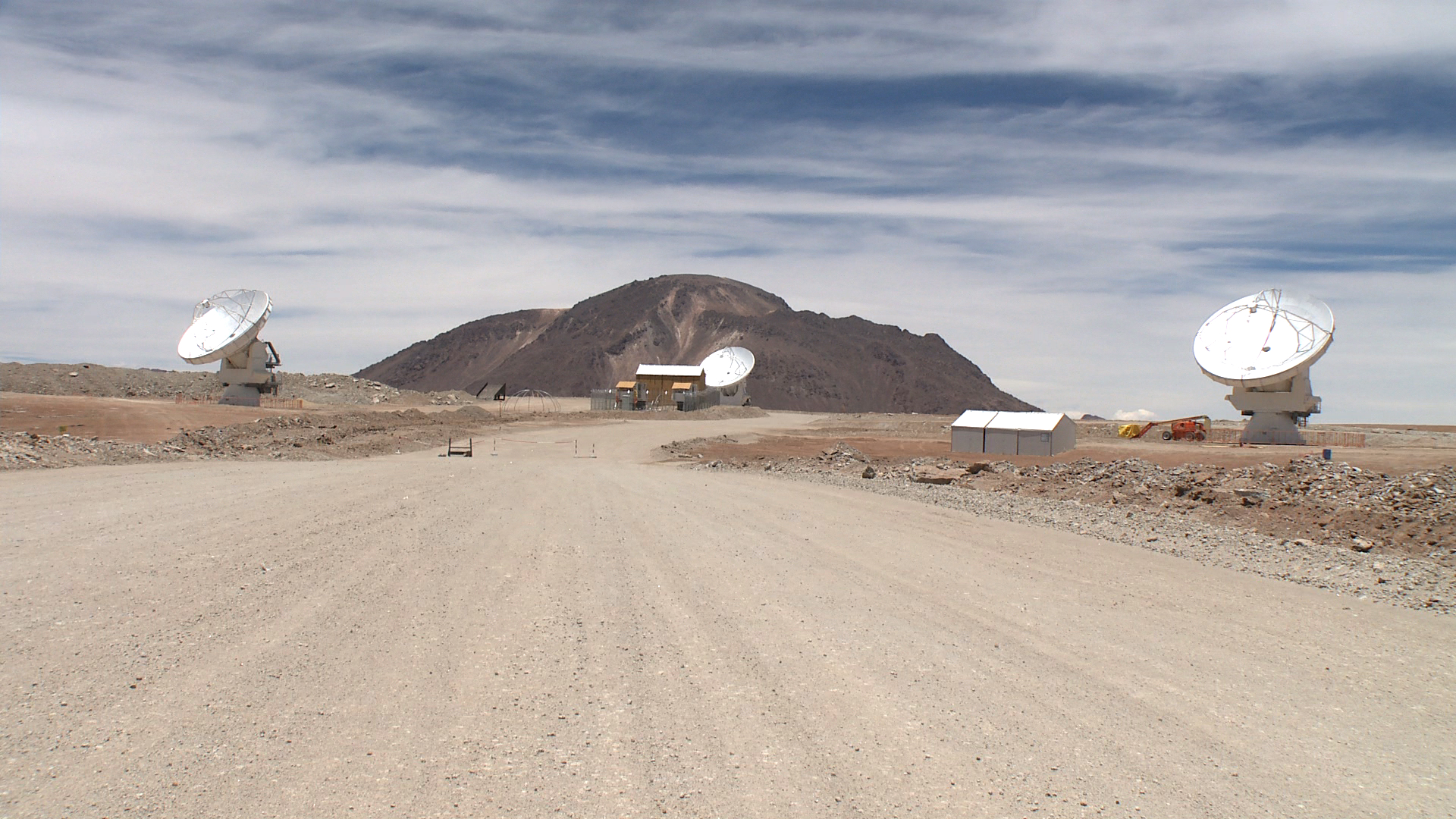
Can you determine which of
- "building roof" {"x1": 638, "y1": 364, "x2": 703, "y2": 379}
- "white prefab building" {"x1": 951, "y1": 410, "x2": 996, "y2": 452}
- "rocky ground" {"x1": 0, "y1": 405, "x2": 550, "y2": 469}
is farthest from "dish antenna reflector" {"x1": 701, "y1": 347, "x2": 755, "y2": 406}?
"white prefab building" {"x1": 951, "y1": 410, "x2": 996, "y2": 452}

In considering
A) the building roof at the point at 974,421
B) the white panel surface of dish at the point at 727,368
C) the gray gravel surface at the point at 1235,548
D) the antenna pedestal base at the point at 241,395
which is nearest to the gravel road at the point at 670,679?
the gray gravel surface at the point at 1235,548

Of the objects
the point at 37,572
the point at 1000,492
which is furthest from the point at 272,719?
the point at 1000,492

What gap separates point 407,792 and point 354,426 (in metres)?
37.6

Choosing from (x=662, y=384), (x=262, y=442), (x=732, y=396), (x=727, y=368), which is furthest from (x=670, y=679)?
(x=727, y=368)

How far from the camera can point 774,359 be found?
15825cm

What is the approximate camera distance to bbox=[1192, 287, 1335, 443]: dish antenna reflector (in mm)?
44938

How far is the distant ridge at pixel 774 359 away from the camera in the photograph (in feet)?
514

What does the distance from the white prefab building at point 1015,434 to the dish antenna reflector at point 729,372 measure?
53.0 metres

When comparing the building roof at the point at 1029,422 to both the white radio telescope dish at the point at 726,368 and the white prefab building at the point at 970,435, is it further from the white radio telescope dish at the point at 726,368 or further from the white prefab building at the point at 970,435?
the white radio telescope dish at the point at 726,368

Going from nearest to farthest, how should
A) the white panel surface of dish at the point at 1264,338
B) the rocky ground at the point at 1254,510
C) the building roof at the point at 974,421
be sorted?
the rocky ground at the point at 1254,510
the building roof at the point at 974,421
the white panel surface of dish at the point at 1264,338

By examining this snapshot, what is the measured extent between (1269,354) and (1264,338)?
40.5 inches

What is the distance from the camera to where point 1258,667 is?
25.0 feet

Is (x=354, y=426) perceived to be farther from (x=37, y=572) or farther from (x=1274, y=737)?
(x=1274, y=737)

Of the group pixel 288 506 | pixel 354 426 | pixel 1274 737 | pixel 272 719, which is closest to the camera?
pixel 272 719
